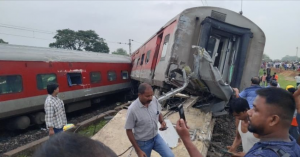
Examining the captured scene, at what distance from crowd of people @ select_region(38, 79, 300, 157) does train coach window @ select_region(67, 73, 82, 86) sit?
19.3 ft

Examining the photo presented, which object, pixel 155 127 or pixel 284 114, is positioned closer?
pixel 284 114

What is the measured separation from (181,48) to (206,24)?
866 mm

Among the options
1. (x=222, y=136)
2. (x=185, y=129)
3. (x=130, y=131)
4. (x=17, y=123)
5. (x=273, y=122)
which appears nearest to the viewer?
(x=273, y=122)

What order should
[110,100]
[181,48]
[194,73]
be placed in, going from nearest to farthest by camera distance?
1. [194,73]
2. [181,48]
3. [110,100]

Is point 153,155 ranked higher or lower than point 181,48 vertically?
lower

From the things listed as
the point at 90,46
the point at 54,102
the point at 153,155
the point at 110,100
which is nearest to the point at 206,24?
the point at 153,155

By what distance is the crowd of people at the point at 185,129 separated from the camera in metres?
0.70

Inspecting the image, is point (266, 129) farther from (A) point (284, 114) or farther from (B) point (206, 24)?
(B) point (206, 24)

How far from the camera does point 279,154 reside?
127 centimetres

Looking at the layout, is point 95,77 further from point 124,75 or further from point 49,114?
point 49,114

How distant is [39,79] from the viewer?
7867mm

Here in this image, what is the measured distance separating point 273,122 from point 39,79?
8167mm

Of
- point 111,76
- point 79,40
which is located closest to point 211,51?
point 111,76

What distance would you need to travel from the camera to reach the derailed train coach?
512 cm
